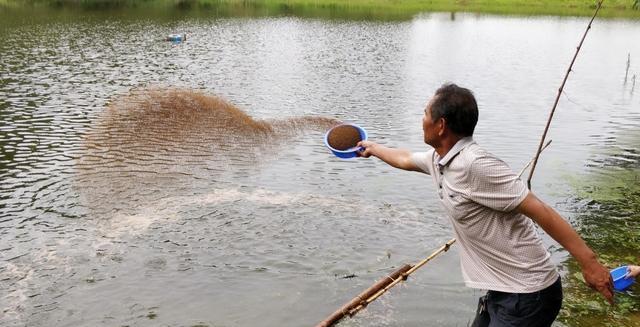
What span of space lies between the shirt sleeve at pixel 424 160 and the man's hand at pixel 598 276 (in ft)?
3.70

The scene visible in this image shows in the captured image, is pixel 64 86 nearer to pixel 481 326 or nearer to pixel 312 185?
pixel 312 185

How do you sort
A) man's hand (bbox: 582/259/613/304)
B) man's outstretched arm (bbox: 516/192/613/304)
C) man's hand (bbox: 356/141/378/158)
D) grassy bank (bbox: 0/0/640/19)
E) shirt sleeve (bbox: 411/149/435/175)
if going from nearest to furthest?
man's outstretched arm (bbox: 516/192/613/304)
man's hand (bbox: 582/259/613/304)
shirt sleeve (bbox: 411/149/435/175)
man's hand (bbox: 356/141/378/158)
grassy bank (bbox: 0/0/640/19)

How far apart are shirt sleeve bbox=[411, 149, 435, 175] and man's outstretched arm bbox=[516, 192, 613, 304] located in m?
0.81

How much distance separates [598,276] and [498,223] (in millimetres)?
660

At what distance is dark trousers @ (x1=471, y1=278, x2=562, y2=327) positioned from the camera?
3340mm

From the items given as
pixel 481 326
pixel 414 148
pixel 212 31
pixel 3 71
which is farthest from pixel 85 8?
pixel 481 326

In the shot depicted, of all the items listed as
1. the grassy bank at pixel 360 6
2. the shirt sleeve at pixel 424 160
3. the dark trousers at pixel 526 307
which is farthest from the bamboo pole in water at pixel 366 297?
the grassy bank at pixel 360 6

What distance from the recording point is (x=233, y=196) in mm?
10688

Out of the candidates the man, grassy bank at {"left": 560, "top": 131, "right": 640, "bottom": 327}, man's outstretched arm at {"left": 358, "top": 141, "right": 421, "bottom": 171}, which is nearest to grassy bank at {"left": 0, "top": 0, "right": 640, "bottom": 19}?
grassy bank at {"left": 560, "top": 131, "right": 640, "bottom": 327}

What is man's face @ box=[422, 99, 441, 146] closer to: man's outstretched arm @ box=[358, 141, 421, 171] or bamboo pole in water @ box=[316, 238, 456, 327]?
man's outstretched arm @ box=[358, 141, 421, 171]

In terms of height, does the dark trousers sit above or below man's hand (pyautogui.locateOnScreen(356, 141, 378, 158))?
below

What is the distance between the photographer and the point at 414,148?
1446 centimetres

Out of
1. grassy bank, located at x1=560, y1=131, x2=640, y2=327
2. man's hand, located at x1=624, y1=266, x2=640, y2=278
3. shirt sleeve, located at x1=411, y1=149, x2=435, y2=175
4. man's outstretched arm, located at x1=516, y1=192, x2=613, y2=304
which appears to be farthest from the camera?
grassy bank, located at x1=560, y1=131, x2=640, y2=327

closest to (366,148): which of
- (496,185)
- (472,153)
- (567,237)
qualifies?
(472,153)
